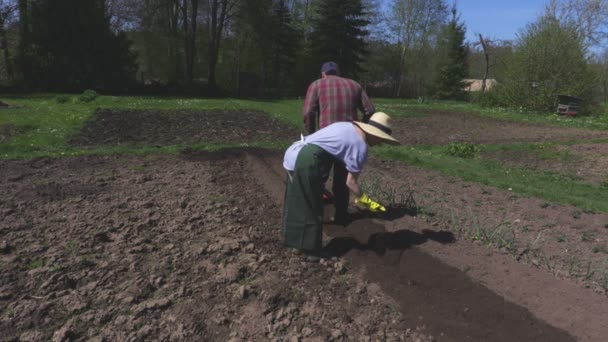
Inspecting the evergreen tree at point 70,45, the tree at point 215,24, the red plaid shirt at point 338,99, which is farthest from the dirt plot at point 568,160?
the evergreen tree at point 70,45

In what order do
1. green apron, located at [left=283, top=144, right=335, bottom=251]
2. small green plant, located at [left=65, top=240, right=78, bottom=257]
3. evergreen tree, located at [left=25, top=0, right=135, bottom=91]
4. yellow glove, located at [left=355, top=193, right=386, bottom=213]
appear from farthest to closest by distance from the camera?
evergreen tree, located at [left=25, top=0, right=135, bottom=91] → yellow glove, located at [left=355, top=193, right=386, bottom=213] → small green plant, located at [left=65, top=240, right=78, bottom=257] → green apron, located at [left=283, top=144, right=335, bottom=251]

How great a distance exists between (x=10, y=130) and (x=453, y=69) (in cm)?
3429

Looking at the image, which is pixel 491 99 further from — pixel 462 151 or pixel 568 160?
pixel 462 151

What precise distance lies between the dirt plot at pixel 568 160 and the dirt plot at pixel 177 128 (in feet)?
18.5

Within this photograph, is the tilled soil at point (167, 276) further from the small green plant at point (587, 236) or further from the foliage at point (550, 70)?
the foliage at point (550, 70)

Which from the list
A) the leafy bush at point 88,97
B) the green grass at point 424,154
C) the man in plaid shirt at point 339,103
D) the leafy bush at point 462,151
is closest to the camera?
the man in plaid shirt at point 339,103

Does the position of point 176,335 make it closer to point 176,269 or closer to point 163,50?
point 176,269

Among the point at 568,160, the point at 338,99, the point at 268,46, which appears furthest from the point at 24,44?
the point at 568,160

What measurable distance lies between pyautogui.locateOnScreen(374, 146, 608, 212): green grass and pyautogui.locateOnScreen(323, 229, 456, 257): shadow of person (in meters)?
2.73

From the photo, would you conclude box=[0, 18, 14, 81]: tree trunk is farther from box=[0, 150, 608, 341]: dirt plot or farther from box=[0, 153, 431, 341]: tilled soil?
box=[0, 150, 608, 341]: dirt plot

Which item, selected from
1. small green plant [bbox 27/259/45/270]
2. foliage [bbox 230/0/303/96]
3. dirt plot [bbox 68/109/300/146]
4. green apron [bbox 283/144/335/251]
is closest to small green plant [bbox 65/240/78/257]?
small green plant [bbox 27/259/45/270]

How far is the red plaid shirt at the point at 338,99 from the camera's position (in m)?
5.05

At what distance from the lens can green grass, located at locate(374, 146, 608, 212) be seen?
644cm

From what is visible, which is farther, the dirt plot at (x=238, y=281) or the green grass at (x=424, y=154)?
the green grass at (x=424, y=154)
